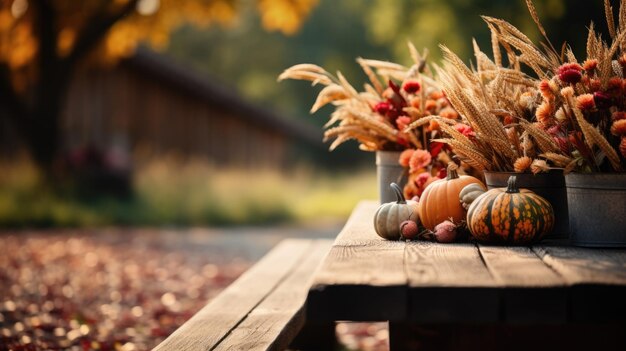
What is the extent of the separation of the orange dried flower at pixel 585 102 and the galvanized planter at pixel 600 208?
8.0 inches

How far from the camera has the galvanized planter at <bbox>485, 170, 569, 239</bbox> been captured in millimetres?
2840

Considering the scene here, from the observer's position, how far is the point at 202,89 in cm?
2075

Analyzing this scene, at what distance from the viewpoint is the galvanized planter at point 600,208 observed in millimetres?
2520

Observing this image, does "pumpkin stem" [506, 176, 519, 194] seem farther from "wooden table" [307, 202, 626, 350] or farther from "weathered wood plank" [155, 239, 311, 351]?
"weathered wood plank" [155, 239, 311, 351]

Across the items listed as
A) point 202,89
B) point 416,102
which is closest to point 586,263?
point 416,102

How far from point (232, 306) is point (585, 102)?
6.65 feet

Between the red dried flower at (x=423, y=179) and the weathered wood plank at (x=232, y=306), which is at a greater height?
the red dried flower at (x=423, y=179)

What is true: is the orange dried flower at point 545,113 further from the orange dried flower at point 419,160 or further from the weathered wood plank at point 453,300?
the weathered wood plank at point 453,300

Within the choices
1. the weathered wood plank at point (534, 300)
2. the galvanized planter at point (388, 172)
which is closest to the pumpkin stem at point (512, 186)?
the weathered wood plank at point (534, 300)

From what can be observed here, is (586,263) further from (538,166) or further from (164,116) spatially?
(164,116)

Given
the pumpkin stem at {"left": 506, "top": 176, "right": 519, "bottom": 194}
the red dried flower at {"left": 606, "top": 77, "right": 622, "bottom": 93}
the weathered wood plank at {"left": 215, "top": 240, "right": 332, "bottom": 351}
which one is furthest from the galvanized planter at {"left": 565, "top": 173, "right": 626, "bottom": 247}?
the weathered wood plank at {"left": 215, "top": 240, "right": 332, "bottom": 351}

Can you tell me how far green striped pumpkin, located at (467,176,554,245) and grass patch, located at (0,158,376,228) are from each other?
1158 cm

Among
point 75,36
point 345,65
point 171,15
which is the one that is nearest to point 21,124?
point 75,36

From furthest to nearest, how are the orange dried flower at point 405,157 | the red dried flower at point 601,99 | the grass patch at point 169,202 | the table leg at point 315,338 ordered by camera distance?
the grass patch at point 169,202 → the table leg at point 315,338 → the orange dried flower at point 405,157 → the red dried flower at point 601,99
